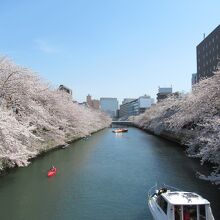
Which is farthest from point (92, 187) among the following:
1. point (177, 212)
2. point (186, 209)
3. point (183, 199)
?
point (186, 209)

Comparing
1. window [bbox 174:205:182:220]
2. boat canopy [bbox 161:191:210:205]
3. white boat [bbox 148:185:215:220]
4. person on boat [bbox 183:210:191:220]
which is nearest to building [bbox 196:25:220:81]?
boat canopy [bbox 161:191:210:205]

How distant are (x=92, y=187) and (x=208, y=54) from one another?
58789 mm

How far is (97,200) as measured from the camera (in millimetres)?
18922

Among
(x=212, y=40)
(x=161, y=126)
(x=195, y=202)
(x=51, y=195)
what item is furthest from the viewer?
(x=212, y=40)

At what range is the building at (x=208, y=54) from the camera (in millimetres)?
69000

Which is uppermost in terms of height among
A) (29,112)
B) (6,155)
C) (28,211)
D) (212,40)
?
(212,40)

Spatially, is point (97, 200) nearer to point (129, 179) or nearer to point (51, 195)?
point (51, 195)

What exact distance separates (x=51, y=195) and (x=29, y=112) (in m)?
9.52

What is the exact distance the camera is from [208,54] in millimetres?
74500

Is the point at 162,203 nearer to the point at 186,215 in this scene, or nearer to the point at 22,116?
the point at 186,215

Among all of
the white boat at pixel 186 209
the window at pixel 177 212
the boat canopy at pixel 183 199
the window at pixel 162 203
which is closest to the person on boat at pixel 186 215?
the white boat at pixel 186 209

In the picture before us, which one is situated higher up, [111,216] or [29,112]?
[29,112]

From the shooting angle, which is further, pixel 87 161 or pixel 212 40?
pixel 212 40

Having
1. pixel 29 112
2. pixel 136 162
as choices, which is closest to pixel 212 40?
pixel 136 162
